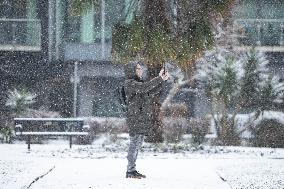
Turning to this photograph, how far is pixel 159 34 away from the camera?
43.6 ft

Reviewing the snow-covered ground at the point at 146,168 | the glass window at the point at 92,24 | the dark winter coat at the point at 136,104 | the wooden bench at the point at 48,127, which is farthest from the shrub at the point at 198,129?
the glass window at the point at 92,24

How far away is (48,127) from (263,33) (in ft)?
35.9

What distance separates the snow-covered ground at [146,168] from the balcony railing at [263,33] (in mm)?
9515

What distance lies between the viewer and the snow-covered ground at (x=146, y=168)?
741 cm

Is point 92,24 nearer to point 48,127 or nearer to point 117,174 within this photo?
point 48,127

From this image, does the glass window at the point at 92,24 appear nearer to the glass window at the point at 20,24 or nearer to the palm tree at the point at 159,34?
the glass window at the point at 20,24

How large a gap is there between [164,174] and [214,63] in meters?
10.5

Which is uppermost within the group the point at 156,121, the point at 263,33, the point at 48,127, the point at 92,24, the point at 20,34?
the point at 92,24

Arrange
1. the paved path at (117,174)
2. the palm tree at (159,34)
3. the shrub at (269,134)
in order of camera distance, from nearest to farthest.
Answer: the paved path at (117,174), the palm tree at (159,34), the shrub at (269,134)

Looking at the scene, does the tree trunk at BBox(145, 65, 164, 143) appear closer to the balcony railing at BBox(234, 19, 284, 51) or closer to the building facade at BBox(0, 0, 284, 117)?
the building facade at BBox(0, 0, 284, 117)

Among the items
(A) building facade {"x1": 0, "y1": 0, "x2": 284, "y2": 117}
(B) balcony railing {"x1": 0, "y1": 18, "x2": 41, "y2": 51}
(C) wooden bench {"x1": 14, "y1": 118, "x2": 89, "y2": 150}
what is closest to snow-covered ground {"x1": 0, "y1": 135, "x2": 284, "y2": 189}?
(C) wooden bench {"x1": 14, "y1": 118, "x2": 89, "y2": 150}

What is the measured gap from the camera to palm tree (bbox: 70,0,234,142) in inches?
520

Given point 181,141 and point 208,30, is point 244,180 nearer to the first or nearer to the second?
point 208,30

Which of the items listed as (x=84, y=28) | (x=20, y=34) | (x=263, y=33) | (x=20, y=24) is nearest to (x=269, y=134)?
(x=263, y=33)
